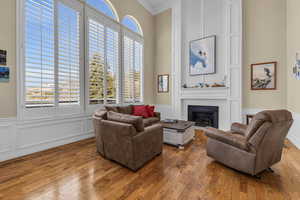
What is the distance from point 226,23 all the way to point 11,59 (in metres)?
5.64

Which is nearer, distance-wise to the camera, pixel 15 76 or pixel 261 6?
pixel 15 76

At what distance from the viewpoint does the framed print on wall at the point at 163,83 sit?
5.90m

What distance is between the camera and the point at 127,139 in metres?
2.17

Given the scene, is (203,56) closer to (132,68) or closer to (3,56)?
(132,68)

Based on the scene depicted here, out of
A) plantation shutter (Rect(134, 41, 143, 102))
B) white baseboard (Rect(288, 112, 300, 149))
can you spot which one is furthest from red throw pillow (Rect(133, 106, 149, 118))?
white baseboard (Rect(288, 112, 300, 149))

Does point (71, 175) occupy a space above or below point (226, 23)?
below

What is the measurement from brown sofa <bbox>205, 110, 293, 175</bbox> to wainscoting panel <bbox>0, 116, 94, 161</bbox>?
3.29 metres

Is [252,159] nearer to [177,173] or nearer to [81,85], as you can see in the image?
[177,173]

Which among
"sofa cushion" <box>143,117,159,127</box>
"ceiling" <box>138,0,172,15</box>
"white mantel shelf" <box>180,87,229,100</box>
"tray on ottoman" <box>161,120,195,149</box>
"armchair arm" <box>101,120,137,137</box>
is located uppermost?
"ceiling" <box>138,0,172,15</box>

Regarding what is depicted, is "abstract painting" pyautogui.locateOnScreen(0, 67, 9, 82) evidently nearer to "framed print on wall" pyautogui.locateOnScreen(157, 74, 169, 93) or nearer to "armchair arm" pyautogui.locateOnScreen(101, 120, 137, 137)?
"armchair arm" pyautogui.locateOnScreen(101, 120, 137, 137)

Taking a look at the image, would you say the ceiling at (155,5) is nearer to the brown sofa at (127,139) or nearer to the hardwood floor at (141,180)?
the brown sofa at (127,139)

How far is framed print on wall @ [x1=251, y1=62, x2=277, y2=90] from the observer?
3980mm

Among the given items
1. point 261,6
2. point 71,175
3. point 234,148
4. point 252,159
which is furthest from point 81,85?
point 261,6

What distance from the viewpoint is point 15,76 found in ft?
8.42
